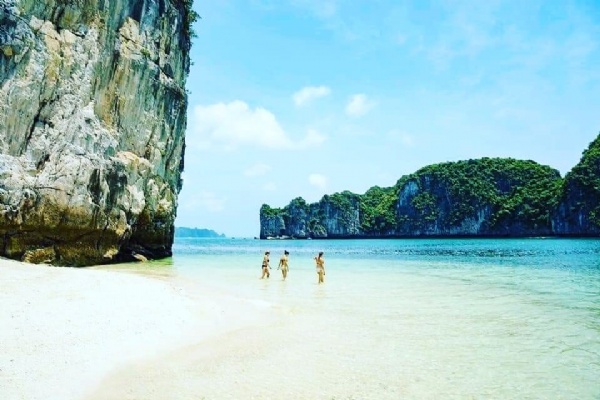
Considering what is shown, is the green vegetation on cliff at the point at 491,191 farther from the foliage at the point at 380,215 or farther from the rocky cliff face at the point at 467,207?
the foliage at the point at 380,215

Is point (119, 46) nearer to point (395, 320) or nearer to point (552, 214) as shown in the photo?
point (395, 320)

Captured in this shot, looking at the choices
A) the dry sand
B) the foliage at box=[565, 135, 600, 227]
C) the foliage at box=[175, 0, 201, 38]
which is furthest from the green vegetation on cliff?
the dry sand

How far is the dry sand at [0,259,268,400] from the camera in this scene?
19.8 ft

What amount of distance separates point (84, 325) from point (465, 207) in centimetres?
14522

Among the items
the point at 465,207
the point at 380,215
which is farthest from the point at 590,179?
the point at 380,215

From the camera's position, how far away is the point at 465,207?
→ 5595 inches

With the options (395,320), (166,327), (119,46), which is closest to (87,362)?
(166,327)

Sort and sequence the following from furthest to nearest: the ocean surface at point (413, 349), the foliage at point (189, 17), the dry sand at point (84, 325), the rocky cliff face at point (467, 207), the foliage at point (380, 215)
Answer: the foliage at point (380, 215) → the rocky cliff face at point (467, 207) → the foliage at point (189, 17) → the ocean surface at point (413, 349) → the dry sand at point (84, 325)

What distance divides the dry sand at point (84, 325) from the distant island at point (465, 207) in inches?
4413

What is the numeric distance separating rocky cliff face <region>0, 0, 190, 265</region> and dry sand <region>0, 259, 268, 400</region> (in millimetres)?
5099

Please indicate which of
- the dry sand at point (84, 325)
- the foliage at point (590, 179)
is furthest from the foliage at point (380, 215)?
the dry sand at point (84, 325)

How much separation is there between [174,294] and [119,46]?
51.3ft

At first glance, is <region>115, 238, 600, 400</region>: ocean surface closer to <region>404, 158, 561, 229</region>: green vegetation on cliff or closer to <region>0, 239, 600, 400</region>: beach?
<region>0, 239, 600, 400</region>: beach

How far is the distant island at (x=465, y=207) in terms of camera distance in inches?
4168
